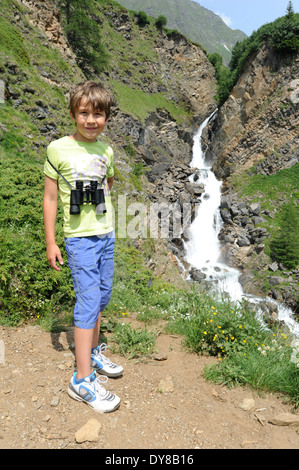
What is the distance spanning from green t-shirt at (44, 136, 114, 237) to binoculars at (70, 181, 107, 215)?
0.04 meters

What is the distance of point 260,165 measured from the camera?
28297mm

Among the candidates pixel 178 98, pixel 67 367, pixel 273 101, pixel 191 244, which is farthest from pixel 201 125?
pixel 67 367

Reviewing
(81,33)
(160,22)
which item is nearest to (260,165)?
(81,33)

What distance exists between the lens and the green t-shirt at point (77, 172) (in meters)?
2.58

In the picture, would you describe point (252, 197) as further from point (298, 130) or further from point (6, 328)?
point (6, 328)

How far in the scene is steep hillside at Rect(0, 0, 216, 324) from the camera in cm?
423

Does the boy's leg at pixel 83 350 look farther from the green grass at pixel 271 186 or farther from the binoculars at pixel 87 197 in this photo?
the green grass at pixel 271 186

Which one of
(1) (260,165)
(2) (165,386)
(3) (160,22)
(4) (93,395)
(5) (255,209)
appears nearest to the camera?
(4) (93,395)

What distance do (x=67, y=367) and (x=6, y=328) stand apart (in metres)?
1.12

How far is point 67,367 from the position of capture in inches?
121

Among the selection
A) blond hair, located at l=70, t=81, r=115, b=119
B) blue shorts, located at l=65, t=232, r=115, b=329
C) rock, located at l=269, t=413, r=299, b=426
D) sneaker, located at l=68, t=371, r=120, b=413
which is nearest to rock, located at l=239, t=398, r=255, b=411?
rock, located at l=269, t=413, r=299, b=426

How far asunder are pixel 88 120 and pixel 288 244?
19.0m

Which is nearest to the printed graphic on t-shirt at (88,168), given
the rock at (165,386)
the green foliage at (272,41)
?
the rock at (165,386)

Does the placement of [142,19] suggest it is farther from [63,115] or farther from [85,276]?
[85,276]
